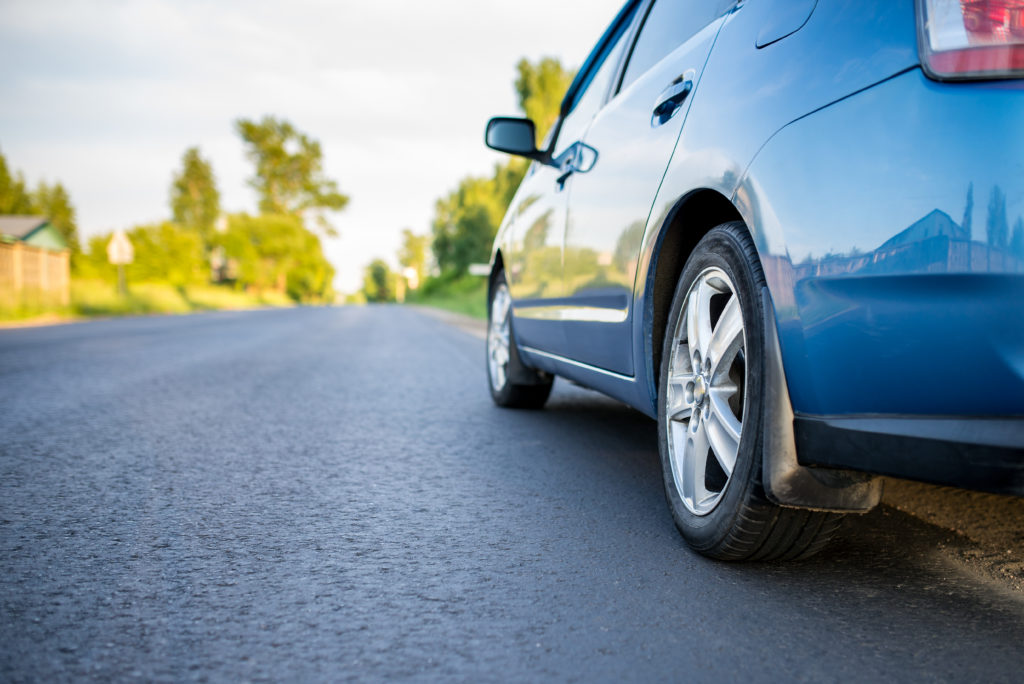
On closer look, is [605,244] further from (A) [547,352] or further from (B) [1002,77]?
(B) [1002,77]

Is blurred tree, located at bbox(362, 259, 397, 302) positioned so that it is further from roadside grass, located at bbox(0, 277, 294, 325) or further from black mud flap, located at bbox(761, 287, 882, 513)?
black mud flap, located at bbox(761, 287, 882, 513)

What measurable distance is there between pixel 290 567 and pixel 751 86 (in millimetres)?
1765

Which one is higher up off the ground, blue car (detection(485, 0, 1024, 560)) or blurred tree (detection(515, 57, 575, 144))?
blurred tree (detection(515, 57, 575, 144))

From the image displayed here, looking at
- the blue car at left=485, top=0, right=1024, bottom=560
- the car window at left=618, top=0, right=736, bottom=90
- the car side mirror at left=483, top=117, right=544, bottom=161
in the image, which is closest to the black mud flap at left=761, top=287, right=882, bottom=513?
the blue car at left=485, top=0, right=1024, bottom=560

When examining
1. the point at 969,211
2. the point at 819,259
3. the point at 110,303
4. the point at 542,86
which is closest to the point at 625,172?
the point at 819,259

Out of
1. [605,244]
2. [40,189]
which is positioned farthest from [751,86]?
[40,189]

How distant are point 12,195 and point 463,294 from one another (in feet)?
168

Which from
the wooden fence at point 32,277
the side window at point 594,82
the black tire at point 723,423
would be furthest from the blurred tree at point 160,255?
the black tire at point 723,423

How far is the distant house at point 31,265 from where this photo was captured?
71.2 ft

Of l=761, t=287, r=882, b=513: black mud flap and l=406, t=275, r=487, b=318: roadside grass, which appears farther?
l=406, t=275, r=487, b=318: roadside grass

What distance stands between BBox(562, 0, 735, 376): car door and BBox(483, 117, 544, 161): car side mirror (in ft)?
2.58

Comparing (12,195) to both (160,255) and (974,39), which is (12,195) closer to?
(160,255)

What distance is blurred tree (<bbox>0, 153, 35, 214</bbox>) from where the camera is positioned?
72.1 metres

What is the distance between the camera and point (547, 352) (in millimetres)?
4047
